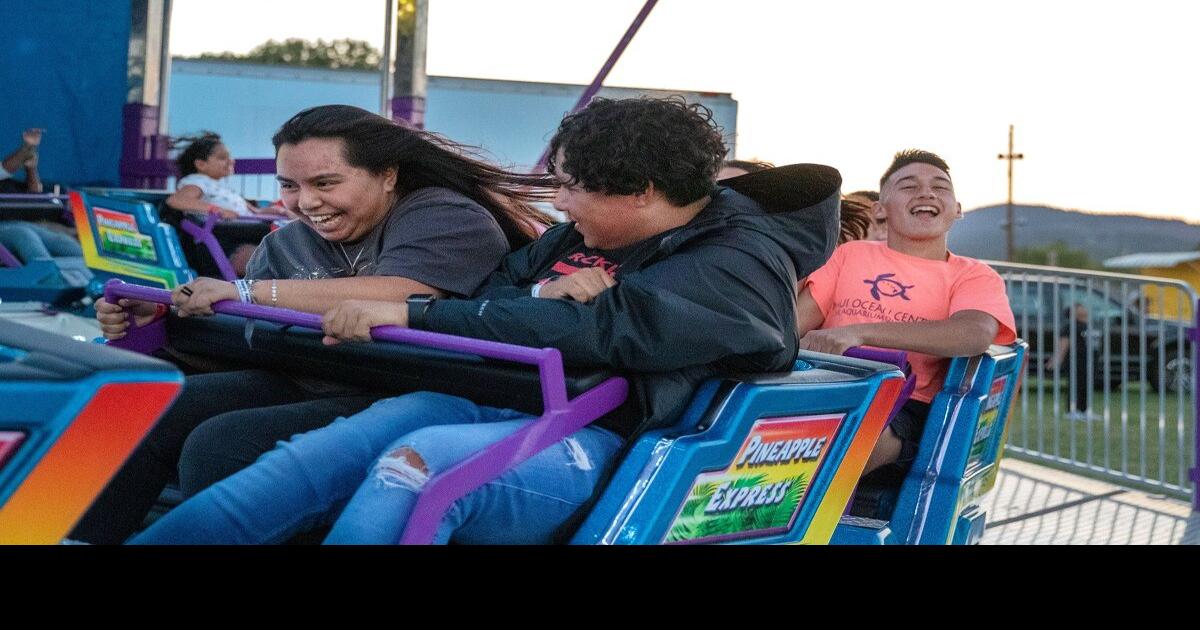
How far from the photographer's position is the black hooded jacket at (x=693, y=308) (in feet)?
5.69

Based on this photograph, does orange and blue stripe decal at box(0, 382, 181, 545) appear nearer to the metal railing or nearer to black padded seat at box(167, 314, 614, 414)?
black padded seat at box(167, 314, 614, 414)

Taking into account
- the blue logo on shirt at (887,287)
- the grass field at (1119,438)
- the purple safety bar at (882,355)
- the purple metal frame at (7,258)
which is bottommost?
the grass field at (1119,438)

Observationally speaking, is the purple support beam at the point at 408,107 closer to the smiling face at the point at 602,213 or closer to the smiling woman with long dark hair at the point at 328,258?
the smiling woman with long dark hair at the point at 328,258

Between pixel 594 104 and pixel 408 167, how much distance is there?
54 cm

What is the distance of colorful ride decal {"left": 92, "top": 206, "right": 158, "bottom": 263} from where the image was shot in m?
5.68

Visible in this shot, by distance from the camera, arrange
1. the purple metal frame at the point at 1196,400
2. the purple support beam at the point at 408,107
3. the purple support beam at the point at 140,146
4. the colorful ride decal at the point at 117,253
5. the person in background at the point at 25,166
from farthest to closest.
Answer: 1. the purple support beam at the point at 140,146
2. the purple support beam at the point at 408,107
3. the person in background at the point at 25,166
4. the colorful ride decal at the point at 117,253
5. the purple metal frame at the point at 1196,400

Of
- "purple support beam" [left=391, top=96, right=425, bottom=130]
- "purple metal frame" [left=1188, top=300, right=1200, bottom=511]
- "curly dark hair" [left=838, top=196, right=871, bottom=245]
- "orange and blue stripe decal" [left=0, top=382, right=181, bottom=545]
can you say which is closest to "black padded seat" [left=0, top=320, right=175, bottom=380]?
"orange and blue stripe decal" [left=0, top=382, right=181, bottom=545]

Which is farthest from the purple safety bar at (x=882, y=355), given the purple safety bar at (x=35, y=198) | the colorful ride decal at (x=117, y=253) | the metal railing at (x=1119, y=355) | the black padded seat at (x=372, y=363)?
the purple safety bar at (x=35, y=198)

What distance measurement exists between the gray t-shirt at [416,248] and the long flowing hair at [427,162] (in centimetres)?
6

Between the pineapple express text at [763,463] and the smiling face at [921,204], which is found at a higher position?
the smiling face at [921,204]

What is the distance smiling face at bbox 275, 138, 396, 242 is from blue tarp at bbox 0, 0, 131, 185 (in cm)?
625
